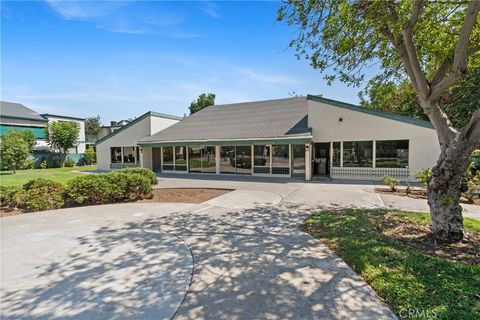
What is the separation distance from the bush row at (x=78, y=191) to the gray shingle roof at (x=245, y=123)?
8669 mm

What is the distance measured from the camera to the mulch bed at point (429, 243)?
4.49 metres

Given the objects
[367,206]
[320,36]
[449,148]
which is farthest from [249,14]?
[367,206]

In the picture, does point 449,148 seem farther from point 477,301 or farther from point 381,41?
point 381,41

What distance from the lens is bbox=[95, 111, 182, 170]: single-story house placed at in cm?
2214

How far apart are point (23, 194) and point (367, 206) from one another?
12371mm

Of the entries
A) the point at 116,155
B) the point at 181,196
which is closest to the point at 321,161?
the point at 181,196

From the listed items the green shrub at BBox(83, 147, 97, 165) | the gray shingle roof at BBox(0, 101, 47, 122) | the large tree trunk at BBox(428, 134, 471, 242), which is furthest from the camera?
the green shrub at BBox(83, 147, 97, 165)

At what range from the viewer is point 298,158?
1611cm

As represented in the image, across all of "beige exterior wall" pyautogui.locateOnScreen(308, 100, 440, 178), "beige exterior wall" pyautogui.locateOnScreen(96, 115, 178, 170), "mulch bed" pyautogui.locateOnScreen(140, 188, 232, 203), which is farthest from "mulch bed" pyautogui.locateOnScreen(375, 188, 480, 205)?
"beige exterior wall" pyautogui.locateOnScreen(96, 115, 178, 170)

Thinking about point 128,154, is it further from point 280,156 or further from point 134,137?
point 280,156

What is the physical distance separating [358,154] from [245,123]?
859 centimetres

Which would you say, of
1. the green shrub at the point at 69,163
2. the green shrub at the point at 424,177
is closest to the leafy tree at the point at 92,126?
the green shrub at the point at 69,163

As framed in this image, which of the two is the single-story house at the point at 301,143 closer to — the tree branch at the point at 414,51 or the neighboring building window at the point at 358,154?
the neighboring building window at the point at 358,154

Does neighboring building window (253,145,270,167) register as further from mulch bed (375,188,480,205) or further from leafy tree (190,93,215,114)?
leafy tree (190,93,215,114)
